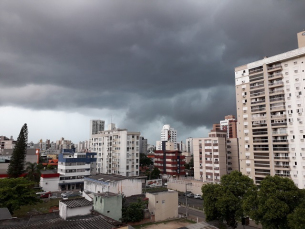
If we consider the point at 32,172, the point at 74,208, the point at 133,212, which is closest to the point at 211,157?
the point at 133,212

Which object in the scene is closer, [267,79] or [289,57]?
[289,57]

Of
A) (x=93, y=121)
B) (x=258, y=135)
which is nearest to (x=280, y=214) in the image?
(x=258, y=135)

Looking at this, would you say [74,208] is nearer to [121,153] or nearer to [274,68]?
[274,68]

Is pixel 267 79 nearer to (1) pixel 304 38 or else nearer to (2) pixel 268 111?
(2) pixel 268 111

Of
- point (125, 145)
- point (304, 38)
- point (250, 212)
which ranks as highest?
point (304, 38)

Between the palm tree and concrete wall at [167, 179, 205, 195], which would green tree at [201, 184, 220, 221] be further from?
the palm tree

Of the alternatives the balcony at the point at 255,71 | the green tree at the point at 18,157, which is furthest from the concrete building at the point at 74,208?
the balcony at the point at 255,71

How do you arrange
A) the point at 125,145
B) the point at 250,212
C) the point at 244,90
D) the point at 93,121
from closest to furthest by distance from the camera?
the point at 250,212 → the point at 244,90 → the point at 125,145 → the point at 93,121

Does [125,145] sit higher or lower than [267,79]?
lower
